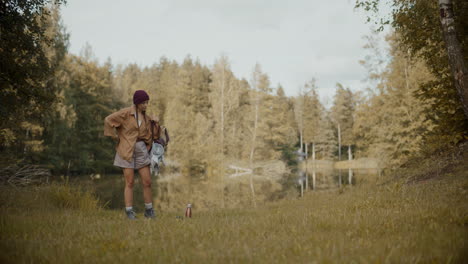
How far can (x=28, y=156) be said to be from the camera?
94.9 feet

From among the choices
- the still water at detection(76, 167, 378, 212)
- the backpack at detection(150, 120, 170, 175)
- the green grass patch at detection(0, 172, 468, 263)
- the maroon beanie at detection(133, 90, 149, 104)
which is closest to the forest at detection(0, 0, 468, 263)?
the green grass patch at detection(0, 172, 468, 263)

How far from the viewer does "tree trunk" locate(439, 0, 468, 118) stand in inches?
275

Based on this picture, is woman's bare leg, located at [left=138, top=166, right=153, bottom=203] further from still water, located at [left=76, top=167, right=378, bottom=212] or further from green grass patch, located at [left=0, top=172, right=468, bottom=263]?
still water, located at [left=76, top=167, right=378, bottom=212]

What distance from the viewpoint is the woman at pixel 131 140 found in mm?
7117

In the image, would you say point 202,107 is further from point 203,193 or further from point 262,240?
point 262,240

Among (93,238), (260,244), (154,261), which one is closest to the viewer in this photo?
(154,261)

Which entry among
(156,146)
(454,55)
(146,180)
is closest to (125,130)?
(156,146)

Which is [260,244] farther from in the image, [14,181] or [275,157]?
[275,157]

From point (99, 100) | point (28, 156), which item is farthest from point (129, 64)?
point (28, 156)

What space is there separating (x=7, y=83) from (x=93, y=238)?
963cm

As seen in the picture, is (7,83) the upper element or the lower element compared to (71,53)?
lower

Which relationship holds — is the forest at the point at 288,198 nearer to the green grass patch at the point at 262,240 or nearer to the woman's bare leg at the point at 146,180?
the green grass patch at the point at 262,240

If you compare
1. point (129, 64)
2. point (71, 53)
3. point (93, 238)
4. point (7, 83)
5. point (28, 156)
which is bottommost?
point (93, 238)

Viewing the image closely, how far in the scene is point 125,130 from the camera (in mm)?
7230
